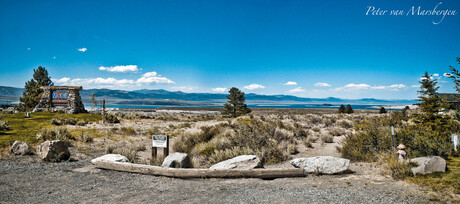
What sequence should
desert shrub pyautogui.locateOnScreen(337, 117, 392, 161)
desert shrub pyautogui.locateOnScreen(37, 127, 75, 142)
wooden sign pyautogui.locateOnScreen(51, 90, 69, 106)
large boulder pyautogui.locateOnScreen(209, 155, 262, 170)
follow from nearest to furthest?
1. large boulder pyautogui.locateOnScreen(209, 155, 262, 170)
2. desert shrub pyautogui.locateOnScreen(337, 117, 392, 161)
3. desert shrub pyautogui.locateOnScreen(37, 127, 75, 142)
4. wooden sign pyautogui.locateOnScreen(51, 90, 69, 106)

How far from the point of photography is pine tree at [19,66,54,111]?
33.7 metres

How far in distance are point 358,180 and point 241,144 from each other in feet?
16.2

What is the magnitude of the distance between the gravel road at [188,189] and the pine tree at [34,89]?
33.2 m

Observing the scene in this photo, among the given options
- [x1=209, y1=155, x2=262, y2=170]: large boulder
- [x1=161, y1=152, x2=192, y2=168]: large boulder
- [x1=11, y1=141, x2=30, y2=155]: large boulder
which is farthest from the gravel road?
[x1=11, y1=141, x2=30, y2=155]: large boulder

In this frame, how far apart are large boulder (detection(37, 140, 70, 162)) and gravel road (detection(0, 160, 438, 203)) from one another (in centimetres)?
120

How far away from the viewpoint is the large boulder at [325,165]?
284 inches

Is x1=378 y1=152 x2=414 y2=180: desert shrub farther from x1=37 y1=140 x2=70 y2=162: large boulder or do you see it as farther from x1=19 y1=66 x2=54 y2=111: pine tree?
x1=19 y1=66 x2=54 y2=111: pine tree

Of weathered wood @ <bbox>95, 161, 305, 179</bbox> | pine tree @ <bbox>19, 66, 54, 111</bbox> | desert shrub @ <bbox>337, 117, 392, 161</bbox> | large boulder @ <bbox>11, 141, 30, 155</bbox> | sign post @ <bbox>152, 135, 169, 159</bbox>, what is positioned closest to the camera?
weathered wood @ <bbox>95, 161, 305, 179</bbox>

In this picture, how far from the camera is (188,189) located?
20.0 feet

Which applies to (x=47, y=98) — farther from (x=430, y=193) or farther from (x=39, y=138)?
(x=430, y=193)

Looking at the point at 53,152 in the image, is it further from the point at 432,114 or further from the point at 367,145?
the point at 432,114

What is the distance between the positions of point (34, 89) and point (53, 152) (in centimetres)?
3303

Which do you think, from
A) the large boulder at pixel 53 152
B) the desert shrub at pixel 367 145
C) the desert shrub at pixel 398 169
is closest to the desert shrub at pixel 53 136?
the large boulder at pixel 53 152

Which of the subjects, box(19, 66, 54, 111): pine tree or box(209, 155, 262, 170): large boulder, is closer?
box(209, 155, 262, 170): large boulder
